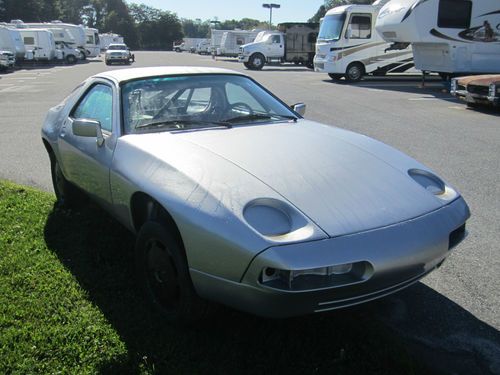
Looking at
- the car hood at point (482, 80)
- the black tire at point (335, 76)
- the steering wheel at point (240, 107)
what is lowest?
the black tire at point (335, 76)

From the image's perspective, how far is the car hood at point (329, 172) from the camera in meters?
2.56

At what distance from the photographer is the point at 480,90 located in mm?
11828

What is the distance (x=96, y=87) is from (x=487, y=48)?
604 inches

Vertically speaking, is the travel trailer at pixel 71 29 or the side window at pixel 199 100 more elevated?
the travel trailer at pixel 71 29

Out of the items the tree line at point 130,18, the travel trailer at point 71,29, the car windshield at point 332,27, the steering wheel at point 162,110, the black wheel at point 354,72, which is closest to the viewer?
the steering wheel at point 162,110

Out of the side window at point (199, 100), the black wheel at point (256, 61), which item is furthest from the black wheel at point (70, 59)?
the side window at point (199, 100)

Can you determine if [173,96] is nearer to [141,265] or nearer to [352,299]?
[141,265]

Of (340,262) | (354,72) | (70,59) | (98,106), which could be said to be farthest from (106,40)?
(340,262)

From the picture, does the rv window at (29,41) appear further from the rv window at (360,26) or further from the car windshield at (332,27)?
the rv window at (360,26)

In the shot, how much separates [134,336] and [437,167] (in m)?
5.00

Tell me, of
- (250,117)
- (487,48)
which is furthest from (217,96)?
(487,48)

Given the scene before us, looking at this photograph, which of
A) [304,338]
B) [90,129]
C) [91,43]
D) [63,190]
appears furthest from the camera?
[91,43]

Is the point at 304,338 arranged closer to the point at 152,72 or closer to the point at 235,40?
the point at 152,72

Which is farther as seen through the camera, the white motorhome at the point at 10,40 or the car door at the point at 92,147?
the white motorhome at the point at 10,40
